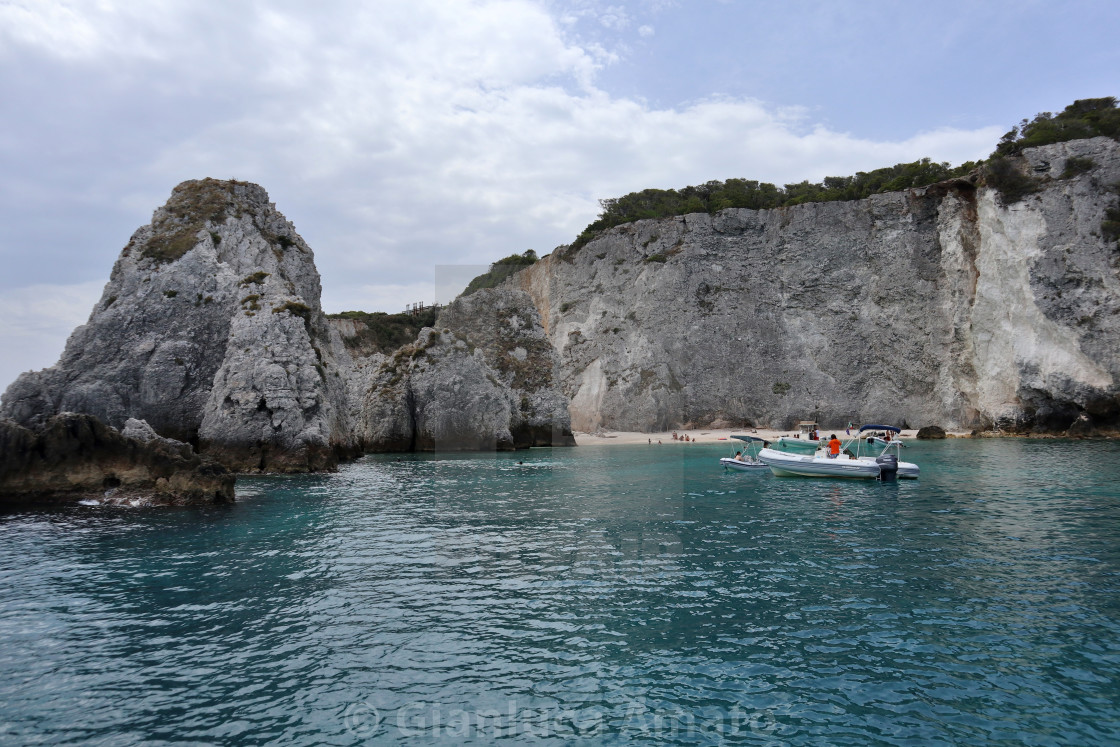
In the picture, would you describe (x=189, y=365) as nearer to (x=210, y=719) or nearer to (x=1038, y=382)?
(x=210, y=719)

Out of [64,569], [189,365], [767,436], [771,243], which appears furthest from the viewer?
[771,243]

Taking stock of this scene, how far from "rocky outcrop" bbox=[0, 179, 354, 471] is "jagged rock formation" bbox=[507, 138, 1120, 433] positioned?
102ft

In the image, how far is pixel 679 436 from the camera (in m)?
64.0

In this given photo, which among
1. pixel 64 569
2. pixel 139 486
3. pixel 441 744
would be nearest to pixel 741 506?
pixel 441 744

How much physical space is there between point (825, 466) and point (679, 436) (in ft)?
107

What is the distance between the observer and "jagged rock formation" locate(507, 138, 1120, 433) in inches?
2076

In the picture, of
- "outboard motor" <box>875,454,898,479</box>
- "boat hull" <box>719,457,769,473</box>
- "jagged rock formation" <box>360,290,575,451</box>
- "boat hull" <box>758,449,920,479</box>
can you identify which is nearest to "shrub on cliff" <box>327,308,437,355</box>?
"jagged rock formation" <box>360,290,575,451</box>

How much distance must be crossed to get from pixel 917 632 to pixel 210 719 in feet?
33.3

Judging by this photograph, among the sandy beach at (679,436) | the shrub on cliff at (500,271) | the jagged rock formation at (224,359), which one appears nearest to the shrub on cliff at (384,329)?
the shrub on cliff at (500,271)

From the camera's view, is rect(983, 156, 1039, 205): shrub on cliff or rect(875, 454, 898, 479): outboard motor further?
rect(983, 156, 1039, 205): shrub on cliff

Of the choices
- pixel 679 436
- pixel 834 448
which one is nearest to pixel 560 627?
pixel 834 448

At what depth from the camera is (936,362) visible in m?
64.8

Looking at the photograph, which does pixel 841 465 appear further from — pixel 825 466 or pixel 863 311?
pixel 863 311

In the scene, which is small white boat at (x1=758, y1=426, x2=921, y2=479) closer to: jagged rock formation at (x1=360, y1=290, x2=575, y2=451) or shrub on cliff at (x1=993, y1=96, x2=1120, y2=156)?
jagged rock formation at (x1=360, y1=290, x2=575, y2=451)
